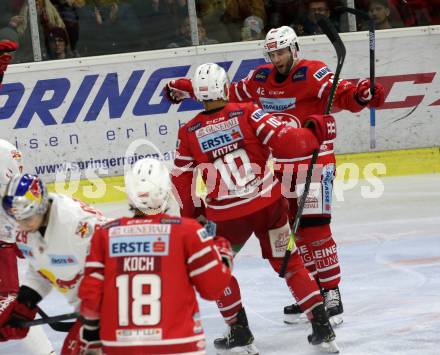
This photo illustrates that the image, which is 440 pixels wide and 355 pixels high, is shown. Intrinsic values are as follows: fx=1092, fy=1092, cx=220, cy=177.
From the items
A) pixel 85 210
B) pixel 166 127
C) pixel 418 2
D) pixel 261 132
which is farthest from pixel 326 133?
pixel 418 2

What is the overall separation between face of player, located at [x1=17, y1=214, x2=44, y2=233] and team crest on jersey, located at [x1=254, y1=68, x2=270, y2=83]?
224cm

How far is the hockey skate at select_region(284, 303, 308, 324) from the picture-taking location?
17.2ft

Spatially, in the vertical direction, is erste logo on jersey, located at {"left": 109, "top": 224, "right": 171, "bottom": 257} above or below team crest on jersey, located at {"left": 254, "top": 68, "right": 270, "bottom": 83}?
below

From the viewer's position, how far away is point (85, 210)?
3686 mm

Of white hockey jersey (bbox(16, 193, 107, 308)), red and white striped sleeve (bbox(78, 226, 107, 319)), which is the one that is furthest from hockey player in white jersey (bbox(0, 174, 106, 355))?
red and white striped sleeve (bbox(78, 226, 107, 319))

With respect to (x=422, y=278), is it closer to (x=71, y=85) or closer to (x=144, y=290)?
(x=144, y=290)

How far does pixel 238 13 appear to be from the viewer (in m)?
8.95

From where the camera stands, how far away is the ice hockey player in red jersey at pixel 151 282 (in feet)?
10.5

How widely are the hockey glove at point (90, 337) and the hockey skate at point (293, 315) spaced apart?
6.19 ft

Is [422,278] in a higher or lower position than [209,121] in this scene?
lower

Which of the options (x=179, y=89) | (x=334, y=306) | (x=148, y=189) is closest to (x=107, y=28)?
(x=179, y=89)

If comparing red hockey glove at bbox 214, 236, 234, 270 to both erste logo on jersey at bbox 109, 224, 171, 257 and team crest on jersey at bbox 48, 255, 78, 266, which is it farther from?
team crest on jersey at bbox 48, 255, 78, 266

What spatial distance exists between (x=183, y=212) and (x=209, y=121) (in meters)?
0.50

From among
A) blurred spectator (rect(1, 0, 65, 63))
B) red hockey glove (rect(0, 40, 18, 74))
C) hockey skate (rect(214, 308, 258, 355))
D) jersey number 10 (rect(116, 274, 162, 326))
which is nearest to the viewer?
jersey number 10 (rect(116, 274, 162, 326))
